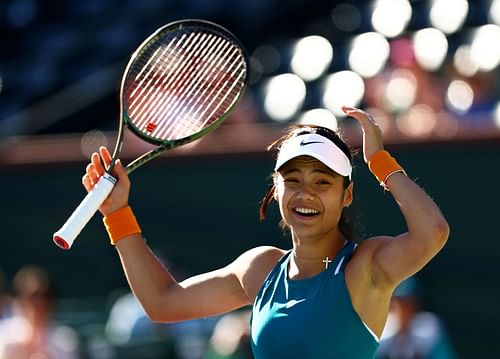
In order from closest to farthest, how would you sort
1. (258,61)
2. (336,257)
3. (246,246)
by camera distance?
(336,257), (246,246), (258,61)

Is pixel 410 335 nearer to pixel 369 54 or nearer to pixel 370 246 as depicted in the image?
pixel 369 54

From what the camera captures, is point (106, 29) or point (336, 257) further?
point (106, 29)

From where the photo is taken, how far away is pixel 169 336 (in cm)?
893

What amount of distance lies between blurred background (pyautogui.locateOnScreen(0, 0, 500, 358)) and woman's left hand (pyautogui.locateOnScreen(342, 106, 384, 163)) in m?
4.27

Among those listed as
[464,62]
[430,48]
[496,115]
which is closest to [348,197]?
[496,115]

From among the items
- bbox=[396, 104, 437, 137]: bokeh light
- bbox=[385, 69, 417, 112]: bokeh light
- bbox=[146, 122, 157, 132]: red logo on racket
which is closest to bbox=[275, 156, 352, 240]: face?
bbox=[146, 122, 157, 132]: red logo on racket

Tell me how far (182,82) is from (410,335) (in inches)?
145

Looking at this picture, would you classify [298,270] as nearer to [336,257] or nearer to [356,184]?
[336,257]

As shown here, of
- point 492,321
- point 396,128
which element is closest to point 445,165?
point 396,128

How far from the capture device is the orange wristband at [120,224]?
4.24 m

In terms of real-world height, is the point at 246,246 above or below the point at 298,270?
below

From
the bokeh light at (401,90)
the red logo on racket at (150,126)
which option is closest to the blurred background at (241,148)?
the bokeh light at (401,90)

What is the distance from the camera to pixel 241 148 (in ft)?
31.4

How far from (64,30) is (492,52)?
15.5 ft
